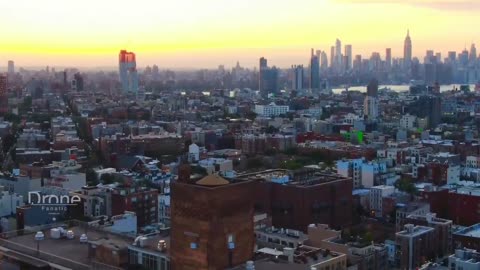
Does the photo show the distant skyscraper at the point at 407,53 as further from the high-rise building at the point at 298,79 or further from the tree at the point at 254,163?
the tree at the point at 254,163

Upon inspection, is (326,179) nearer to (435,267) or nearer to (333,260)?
(435,267)

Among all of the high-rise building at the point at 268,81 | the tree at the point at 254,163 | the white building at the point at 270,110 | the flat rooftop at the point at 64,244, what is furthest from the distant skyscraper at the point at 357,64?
the flat rooftop at the point at 64,244

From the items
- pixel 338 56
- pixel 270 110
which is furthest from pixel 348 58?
pixel 270 110

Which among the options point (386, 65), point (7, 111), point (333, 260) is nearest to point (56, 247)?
point (333, 260)

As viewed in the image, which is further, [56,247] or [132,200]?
[132,200]

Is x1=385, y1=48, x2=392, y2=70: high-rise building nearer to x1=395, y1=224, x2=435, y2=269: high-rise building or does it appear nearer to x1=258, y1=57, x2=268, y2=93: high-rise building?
x1=258, y1=57, x2=268, y2=93: high-rise building

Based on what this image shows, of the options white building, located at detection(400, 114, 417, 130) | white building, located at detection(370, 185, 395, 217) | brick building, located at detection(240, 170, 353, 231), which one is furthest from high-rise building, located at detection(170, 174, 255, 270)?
white building, located at detection(400, 114, 417, 130)
